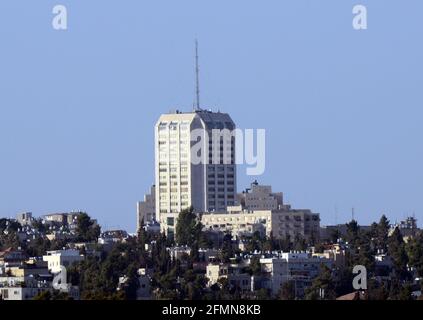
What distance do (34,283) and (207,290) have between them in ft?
22.3

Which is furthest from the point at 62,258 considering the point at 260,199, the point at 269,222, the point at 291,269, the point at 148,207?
the point at 148,207

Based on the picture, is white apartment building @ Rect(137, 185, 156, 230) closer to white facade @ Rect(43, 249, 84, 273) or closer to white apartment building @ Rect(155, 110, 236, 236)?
white apartment building @ Rect(155, 110, 236, 236)

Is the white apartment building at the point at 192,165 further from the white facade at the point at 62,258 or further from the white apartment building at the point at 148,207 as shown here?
the white facade at the point at 62,258

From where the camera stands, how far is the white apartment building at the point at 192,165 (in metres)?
168

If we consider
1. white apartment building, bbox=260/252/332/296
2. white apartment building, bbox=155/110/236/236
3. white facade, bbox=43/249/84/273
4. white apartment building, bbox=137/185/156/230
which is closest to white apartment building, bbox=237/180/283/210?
white apartment building, bbox=155/110/236/236

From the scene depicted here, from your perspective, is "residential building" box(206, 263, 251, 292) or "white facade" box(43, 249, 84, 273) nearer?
"residential building" box(206, 263, 251, 292)

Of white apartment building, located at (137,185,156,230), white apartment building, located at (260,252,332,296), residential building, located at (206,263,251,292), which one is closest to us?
residential building, located at (206,263,251,292)

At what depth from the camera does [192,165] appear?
17050 cm

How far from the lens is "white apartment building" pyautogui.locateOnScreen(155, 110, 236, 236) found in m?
168

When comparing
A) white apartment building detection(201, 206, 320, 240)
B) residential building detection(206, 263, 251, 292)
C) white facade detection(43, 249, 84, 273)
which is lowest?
residential building detection(206, 263, 251, 292)

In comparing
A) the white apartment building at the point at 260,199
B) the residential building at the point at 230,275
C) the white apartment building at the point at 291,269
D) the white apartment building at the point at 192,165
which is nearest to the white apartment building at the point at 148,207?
the white apartment building at the point at 192,165

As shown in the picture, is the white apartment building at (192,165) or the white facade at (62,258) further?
the white apartment building at (192,165)
